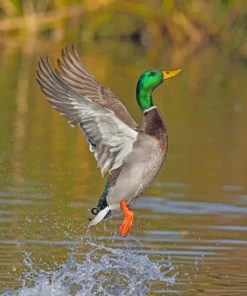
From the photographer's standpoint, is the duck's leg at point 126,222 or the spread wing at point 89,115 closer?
the spread wing at point 89,115

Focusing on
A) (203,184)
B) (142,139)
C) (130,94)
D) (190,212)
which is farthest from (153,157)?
(130,94)

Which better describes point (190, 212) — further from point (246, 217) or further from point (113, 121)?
point (113, 121)

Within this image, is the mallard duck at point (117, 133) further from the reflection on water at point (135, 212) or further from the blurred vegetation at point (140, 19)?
the blurred vegetation at point (140, 19)

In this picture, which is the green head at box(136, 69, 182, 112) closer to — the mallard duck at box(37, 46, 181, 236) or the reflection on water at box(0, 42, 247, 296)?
the mallard duck at box(37, 46, 181, 236)

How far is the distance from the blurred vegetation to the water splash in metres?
19.9

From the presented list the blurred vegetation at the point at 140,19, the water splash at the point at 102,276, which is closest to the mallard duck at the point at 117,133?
the water splash at the point at 102,276

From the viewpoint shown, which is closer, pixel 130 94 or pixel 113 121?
pixel 113 121

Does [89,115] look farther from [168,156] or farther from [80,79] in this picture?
[168,156]

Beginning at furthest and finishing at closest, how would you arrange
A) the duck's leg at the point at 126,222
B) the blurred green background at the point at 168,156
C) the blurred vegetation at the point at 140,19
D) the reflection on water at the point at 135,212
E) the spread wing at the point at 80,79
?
the blurred vegetation at the point at 140,19, the blurred green background at the point at 168,156, the spread wing at the point at 80,79, the reflection on water at the point at 135,212, the duck's leg at the point at 126,222

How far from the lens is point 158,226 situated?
953 centimetres

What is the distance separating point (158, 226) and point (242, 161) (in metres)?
3.59

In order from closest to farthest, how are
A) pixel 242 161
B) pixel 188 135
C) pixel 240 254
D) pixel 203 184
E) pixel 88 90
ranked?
pixel 88 90, pixel 240 254, pixel 203 184, pixel 242 161, pixel 188 135

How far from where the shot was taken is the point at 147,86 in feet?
25.7

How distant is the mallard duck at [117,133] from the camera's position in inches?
294
